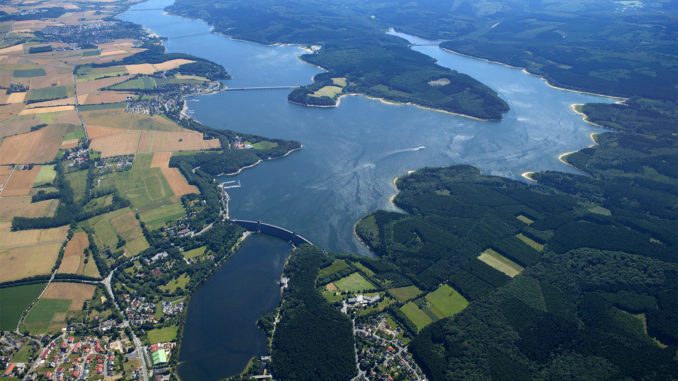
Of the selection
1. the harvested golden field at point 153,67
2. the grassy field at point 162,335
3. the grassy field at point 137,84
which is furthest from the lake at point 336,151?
the harvested golden field at point 153,67

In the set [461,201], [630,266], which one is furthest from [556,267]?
[461,201]

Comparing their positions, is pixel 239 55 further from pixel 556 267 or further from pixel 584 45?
pixel 556 267

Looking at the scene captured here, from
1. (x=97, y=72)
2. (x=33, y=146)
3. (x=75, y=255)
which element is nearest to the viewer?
(x=75, y=255)

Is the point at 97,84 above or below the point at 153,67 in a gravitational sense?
below

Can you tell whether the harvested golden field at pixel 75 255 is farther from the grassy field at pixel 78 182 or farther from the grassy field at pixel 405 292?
the grassy field at pixel 405 292

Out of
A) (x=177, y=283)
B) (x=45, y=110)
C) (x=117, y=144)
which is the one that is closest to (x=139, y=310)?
(x=177, y=283)

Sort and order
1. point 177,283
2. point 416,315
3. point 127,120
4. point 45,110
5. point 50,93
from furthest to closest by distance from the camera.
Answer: point 50,93 → point 45,110 → point 127,120 → point 177,283 → point 416,315

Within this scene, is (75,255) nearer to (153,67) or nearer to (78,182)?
(78,182)
